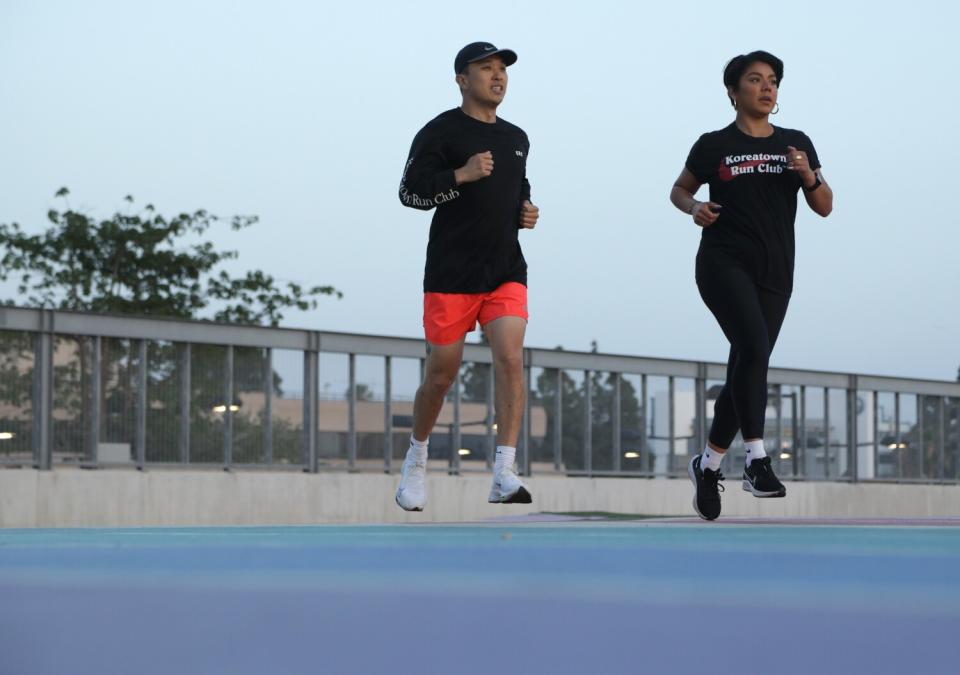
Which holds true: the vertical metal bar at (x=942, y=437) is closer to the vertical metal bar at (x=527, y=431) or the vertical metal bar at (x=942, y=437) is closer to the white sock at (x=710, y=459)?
the vertical metal bar at (x=527, y=431)

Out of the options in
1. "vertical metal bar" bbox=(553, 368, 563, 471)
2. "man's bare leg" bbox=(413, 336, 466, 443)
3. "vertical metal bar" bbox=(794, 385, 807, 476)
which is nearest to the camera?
"man's bare leg" bbox=(413, 336, 466, 443)

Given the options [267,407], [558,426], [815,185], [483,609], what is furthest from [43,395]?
[483,609]

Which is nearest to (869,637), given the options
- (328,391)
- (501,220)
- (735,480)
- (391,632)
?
(391,632)

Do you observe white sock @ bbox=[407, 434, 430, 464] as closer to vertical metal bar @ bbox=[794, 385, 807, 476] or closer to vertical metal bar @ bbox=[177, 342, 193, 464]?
vertical metal bar @ bbox=[177, 342, 193, 464]

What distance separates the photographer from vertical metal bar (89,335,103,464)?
18.1 meters

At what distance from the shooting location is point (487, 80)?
23.2ft

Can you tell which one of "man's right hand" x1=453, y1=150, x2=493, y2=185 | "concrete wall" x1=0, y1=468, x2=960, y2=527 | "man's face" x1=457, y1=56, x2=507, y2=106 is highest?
"man's face" x1=457, y1=56, x2=507, y2=106

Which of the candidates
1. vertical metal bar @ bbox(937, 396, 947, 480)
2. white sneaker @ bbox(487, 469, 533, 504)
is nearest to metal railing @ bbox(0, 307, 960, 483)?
vertical metal bar @ bbox(937, 396, 947, 480)

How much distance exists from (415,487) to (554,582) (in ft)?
12.3

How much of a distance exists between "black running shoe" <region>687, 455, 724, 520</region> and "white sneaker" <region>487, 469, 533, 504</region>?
121cm

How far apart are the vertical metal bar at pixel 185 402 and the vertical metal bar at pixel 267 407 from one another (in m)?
1.11

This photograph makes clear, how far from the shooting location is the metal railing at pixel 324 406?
1795 cm

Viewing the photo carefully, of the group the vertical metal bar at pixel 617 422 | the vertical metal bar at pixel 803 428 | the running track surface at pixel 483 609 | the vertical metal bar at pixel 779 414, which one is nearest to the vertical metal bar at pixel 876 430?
the vertical metal bar at pixel 803 428

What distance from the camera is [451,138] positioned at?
7062mm
